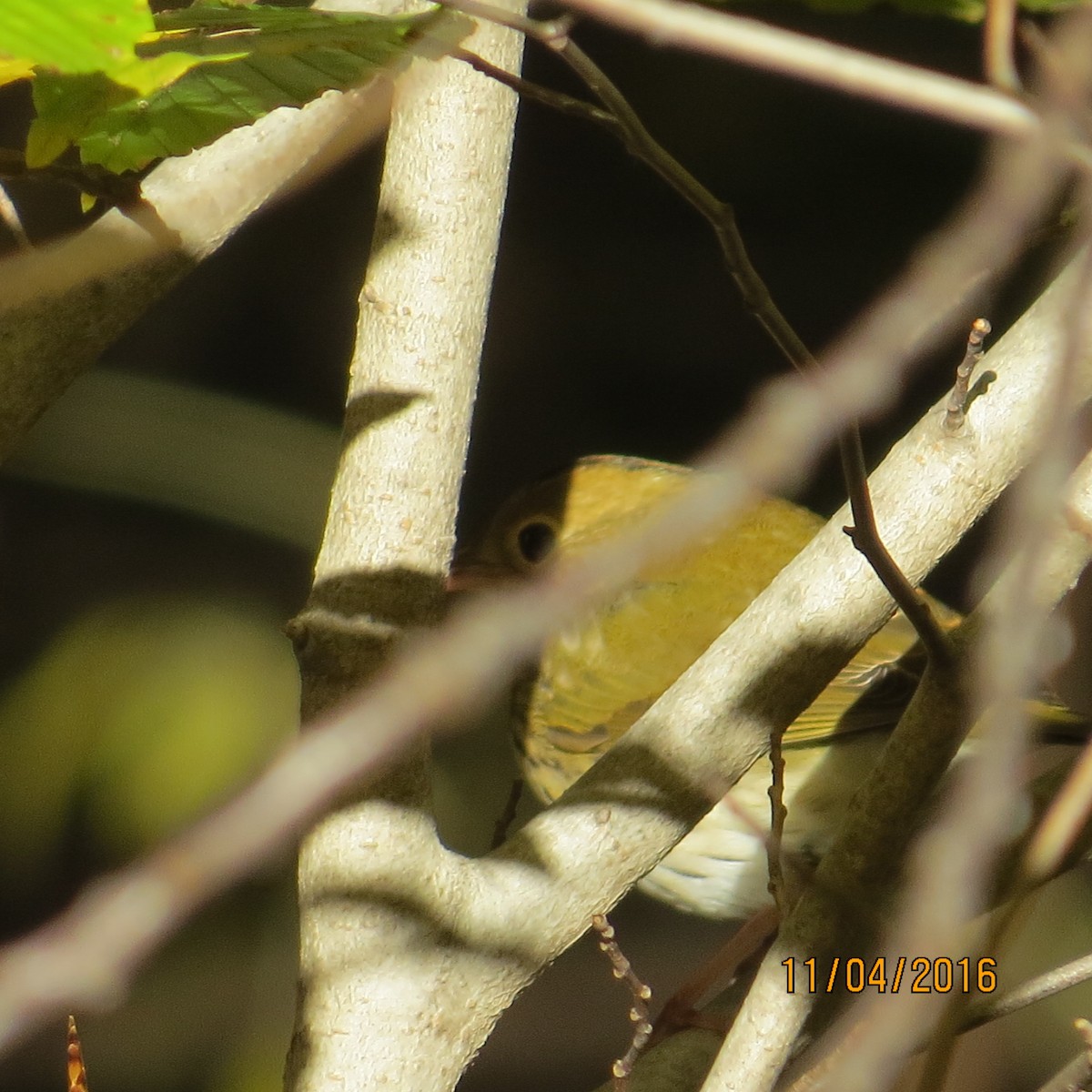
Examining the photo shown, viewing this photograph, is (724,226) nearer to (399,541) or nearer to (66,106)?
(66,106)

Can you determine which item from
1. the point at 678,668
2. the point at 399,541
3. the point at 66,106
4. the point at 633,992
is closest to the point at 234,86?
the point at 66,106

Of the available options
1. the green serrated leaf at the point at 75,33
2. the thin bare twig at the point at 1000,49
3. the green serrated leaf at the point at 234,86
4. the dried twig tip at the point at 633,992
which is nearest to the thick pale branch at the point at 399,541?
the dried twig tip at the point at 633,992

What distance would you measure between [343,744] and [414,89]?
0.88 m

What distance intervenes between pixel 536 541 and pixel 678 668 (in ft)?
0.83

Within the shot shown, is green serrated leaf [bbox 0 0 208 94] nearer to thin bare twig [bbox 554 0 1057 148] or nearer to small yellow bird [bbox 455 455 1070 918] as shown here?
thin bare twig [bbox 554 0 1057 148]

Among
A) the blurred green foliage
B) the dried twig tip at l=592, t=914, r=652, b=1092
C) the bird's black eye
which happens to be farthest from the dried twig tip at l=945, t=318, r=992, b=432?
the blurred green foliage

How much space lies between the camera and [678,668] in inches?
62.8

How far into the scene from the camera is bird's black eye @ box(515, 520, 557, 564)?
1701mm

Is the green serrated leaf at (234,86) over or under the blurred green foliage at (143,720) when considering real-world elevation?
over

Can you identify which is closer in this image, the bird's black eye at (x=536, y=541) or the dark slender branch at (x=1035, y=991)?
the dark slender branch at (x=1035, y=991)

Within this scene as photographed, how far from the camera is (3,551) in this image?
2.43 meters

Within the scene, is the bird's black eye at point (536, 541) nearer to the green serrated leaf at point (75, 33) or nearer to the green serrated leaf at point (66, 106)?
the green serrated leaf at point (66, 106)

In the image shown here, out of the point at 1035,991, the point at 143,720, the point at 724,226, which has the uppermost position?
the point at 724,226

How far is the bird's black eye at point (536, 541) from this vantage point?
1.70m
